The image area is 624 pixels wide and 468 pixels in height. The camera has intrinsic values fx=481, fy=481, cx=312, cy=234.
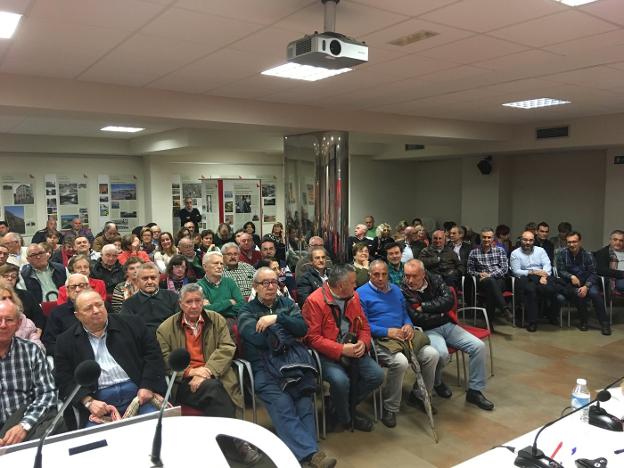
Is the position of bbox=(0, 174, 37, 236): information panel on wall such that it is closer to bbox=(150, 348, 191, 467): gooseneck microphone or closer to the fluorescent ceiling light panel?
the fluorescent ceiling light panel

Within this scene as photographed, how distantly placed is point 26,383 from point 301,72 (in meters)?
3.26

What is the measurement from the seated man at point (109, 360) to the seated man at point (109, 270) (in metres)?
Answer: 1.98

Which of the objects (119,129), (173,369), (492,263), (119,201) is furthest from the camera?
(119,201)

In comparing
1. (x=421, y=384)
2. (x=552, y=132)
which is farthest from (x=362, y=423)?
(x=552, y=132)

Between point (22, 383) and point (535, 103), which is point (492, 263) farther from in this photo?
point (22, 383)

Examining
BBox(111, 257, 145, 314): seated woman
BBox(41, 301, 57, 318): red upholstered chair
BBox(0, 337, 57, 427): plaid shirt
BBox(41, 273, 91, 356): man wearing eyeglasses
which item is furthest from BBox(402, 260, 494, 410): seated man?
BBox(41, 301, 57, 318): red upholstered chair

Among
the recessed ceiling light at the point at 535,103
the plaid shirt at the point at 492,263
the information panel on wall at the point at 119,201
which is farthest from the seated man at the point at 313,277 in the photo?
the information panel on wall at the point at 119,201

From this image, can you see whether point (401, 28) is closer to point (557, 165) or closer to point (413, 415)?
point (413, 415)

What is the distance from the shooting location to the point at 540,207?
32.1ft

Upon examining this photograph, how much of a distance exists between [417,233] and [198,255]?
312 centimetres

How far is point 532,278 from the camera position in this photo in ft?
19.2

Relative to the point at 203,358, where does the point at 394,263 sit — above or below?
above

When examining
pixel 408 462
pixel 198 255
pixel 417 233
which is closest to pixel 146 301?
pixel 408 462

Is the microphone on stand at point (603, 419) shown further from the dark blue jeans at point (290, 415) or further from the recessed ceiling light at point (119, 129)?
the recessed ceiling light at point (119, 129)
